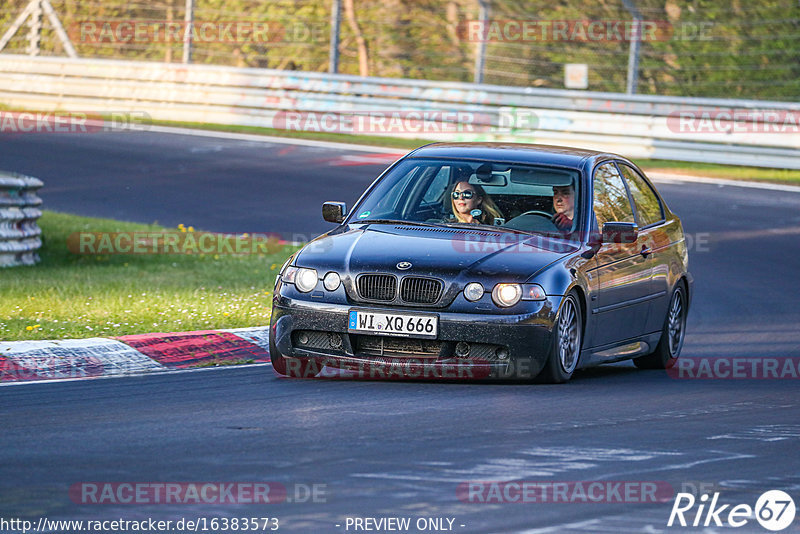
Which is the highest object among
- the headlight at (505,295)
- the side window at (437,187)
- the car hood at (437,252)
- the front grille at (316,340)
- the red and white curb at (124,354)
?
the side window at (437,187)

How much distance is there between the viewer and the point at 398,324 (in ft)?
27.2

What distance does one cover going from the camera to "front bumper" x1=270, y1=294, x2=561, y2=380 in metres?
8.32

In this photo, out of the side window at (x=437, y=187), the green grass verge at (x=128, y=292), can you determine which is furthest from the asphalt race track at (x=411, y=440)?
the green grass verge at (x=128, y=292)

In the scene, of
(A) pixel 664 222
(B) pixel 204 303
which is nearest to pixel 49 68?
(B) pixel 204 303

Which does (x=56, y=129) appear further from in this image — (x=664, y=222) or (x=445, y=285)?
(x=445, y=285)

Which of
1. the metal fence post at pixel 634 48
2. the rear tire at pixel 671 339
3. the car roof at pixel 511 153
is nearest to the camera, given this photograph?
the car roof at pixel 511 153

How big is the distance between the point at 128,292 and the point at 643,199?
4277 mm

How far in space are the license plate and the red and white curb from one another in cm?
154

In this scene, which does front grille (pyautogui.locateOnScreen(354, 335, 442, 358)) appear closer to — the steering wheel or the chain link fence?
the steering wheel

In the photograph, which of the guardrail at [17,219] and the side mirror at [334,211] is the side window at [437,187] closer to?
the side mirror at [334,211]

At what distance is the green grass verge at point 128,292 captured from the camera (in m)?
10.4

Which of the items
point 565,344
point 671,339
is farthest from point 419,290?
point 671,339

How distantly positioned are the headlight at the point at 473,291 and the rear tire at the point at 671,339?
236cm

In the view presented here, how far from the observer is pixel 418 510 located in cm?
549
